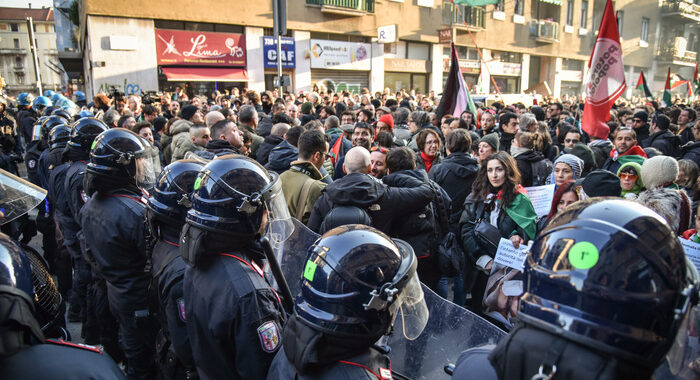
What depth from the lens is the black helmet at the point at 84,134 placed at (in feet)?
13.1

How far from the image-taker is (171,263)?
230 centimetres

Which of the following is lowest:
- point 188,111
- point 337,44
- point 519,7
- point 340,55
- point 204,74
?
point 188,111

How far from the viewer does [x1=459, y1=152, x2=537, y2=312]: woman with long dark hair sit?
3562 millimetres

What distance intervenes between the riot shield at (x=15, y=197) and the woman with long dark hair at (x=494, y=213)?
119 inches

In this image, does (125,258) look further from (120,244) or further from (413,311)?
(413,311)

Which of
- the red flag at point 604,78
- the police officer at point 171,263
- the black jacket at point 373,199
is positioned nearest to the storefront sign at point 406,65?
the red flag at point 604,78

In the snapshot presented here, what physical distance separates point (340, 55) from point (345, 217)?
19.7 meters

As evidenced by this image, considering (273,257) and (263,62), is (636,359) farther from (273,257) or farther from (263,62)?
(263,62)

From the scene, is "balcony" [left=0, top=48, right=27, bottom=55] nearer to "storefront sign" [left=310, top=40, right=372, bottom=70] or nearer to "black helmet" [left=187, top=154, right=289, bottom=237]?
"storefront sign" [left=310, top=40, right=372, bottom=70]

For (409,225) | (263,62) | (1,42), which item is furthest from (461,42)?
(1,42)

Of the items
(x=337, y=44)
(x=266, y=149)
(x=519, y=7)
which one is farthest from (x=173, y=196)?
(x=519, y=7)

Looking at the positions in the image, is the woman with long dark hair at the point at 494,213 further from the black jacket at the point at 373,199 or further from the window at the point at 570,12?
the window at the point at 570,12

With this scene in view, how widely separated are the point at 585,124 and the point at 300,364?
541 cm

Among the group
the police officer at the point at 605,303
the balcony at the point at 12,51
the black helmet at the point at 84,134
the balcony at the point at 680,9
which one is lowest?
the police officer at the point at 605,303
